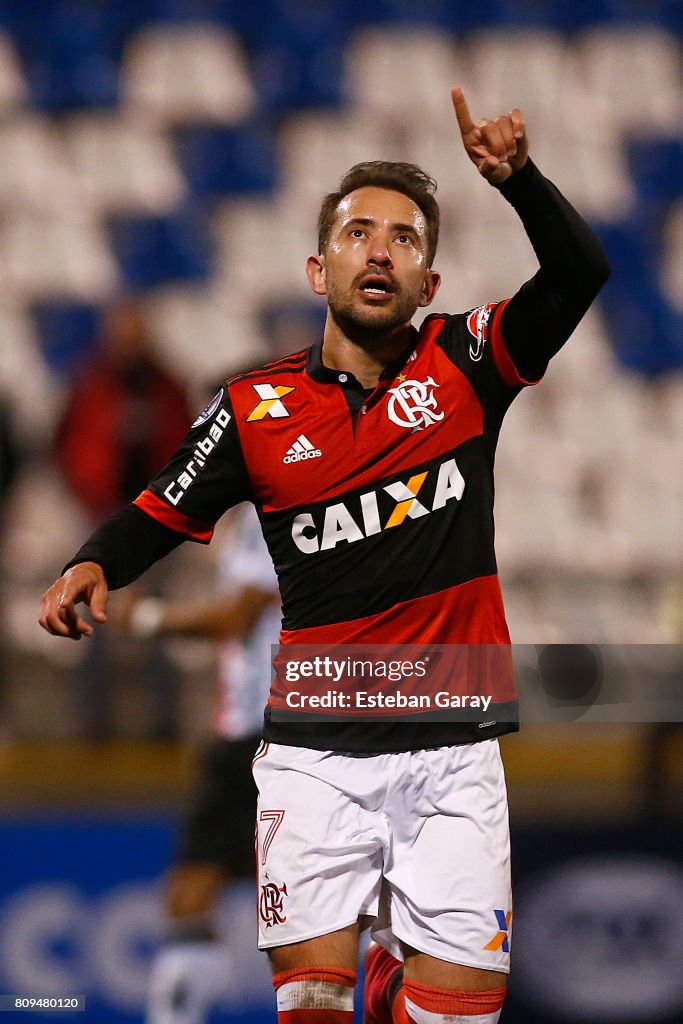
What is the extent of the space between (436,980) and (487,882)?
0.72 feet

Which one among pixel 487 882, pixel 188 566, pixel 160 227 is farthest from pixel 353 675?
pixel 160 227

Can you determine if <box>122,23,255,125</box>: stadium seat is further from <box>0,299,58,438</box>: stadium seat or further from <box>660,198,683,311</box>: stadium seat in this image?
<box>660,198,683,311</box>: stadium seat

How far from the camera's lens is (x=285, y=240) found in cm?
773

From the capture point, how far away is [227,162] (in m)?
7.90

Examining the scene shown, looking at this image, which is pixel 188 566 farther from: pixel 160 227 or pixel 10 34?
pixel 10 34

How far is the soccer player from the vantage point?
274 cm

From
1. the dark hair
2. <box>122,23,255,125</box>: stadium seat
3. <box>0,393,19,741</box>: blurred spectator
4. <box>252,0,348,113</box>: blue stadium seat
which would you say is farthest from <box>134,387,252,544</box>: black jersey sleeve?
<box>252,0,348,113</box>: blue stadium seat

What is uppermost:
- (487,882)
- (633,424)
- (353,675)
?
(633,424)

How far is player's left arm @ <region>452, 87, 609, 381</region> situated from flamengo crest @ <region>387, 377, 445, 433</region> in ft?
0.97

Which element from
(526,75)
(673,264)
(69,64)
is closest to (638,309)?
(673,264)

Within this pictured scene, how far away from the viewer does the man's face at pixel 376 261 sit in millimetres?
2881

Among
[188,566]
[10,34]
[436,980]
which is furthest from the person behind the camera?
[10,34]

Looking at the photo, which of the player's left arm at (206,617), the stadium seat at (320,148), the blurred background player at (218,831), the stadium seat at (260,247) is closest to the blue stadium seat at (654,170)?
the stadium seat at (320,148)

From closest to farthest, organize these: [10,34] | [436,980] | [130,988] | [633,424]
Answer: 1. [436,980]
2. [130,988]
3. [633,424]
4. [10,34]
